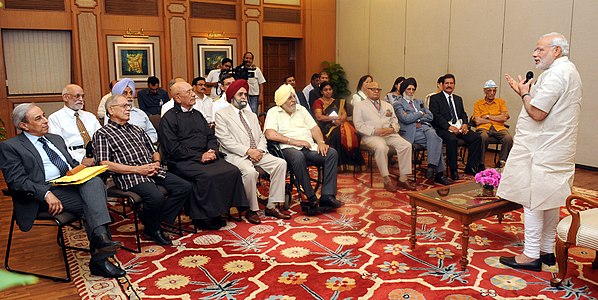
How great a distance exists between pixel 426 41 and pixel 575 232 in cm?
730

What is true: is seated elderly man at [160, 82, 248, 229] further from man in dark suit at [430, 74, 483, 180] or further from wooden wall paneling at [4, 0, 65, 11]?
wooden wall paneling at [4, 0, 65, 11]

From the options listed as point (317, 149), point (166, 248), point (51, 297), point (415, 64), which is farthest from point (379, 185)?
point (415, 64)

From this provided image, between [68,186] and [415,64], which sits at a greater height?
[415,64]

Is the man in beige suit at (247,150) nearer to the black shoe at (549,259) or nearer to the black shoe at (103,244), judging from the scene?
the black shoe at (103,244)

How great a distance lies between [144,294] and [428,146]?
422 centimetres

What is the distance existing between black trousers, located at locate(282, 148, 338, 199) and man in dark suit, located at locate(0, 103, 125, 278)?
79.5 inches

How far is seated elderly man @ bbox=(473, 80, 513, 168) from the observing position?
21.9 ft

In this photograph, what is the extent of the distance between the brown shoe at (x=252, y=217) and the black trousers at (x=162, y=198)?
0.65m

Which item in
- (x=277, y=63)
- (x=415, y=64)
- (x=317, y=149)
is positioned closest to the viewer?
(x=317, y=149)

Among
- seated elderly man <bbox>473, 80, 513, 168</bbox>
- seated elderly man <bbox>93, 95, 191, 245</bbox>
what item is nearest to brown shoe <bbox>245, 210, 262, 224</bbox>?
seated elderly man <bbox>93, 95, 191, 245</bbox>

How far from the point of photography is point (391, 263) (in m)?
3.70

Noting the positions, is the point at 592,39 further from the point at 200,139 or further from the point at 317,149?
the point at 200,139

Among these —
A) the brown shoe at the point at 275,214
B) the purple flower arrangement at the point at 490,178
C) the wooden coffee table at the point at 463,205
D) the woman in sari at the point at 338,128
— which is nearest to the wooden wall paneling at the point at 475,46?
the woman in sari at the point at 338,128

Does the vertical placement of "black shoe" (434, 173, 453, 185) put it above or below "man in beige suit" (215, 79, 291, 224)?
below
